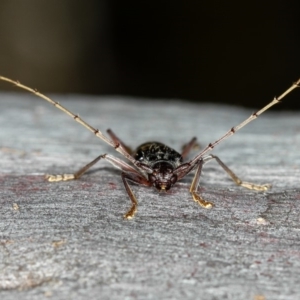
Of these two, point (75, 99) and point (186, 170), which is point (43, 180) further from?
point (75, 99)

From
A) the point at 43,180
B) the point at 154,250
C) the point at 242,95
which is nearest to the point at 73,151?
the point at 43,180

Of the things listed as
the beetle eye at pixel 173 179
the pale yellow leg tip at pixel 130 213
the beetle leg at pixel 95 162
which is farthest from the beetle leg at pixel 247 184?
the pale yellow leg tip at pixel 130 213

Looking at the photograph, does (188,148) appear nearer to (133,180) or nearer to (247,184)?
(247,184)

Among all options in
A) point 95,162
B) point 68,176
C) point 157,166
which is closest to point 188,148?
point 157,166

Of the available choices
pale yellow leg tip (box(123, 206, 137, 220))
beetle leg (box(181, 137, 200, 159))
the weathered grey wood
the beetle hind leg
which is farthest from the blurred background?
pale yellow leg tip (box(123, 206, 137, 220))

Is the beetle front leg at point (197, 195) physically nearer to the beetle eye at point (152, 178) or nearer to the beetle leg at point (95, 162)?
the beetle eye at point (152, 178)

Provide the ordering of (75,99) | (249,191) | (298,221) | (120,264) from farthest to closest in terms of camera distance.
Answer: (75,99) → (249,191) → (298,221) → (120,264)
